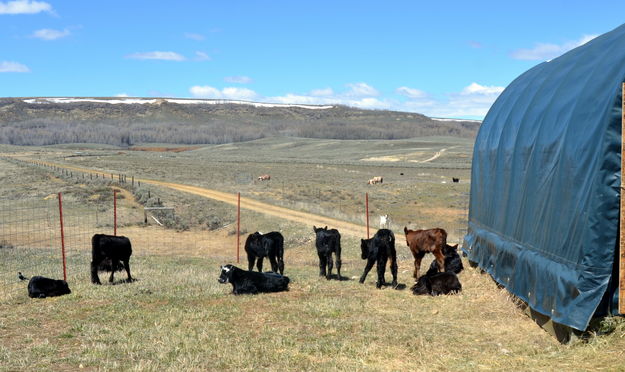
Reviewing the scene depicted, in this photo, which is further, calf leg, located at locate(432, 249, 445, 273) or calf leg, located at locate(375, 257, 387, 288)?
calf leg, located at locate(432, 249, 445, 273)

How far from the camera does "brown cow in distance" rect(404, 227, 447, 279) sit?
15.7m

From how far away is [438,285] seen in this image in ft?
45.0

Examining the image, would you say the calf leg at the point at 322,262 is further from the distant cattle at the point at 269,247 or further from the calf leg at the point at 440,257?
the calf leg at the point at 440,257

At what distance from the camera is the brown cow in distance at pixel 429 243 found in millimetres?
15656

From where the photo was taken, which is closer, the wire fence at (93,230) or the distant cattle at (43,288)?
the distant cattle at (43,288)

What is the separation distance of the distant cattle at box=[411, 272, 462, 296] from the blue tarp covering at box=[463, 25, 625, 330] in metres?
0.89

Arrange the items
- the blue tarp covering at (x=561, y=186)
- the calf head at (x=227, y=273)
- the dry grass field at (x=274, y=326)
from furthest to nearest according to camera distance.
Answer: the calf head at (x=227, y=273), the blue tarp covering at (x=561, y=186), the dry grass field at (x=274, y=326)

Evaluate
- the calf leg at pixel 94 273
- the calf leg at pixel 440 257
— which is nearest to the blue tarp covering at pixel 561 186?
the calf leg at pixel 440 257

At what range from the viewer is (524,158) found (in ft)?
40.4

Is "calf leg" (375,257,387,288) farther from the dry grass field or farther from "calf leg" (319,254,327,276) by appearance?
"calf leg" (319,254,327,276)

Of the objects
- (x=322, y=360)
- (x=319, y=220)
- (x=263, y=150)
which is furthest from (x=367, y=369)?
(x=263, y=150)

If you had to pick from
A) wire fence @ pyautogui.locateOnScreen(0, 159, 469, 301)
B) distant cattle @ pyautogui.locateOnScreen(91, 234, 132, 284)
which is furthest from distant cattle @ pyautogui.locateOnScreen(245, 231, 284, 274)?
wire fence @ pyautogui.locateOnScreen(0, 159, 469, 301)

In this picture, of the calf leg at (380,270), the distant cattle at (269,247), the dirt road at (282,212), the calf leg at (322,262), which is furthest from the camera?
the dirt road at (282,212)

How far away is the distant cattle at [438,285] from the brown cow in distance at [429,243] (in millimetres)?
1834
